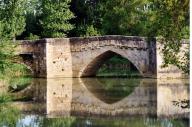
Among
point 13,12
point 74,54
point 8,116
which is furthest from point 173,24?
point 13,12

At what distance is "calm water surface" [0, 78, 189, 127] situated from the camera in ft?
29.9

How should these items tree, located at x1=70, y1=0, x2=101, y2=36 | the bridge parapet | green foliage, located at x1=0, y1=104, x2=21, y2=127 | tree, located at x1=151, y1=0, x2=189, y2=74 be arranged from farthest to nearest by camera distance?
tree, located at x1=70, y1=0, x2=101, y2=36 → the bridge parapet → green foliage, located at x1=0, y1=104, x2=21, y2=127 → tree, located at x1=151, y1=0, x2=189, y2=74

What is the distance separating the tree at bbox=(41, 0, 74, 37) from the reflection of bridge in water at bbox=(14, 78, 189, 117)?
525 centimetres

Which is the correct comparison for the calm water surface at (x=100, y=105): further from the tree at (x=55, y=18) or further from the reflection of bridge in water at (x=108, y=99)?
the tree at (x=55, y=18)

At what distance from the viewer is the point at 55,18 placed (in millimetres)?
22984

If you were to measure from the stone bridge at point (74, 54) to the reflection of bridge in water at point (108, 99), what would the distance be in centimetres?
183

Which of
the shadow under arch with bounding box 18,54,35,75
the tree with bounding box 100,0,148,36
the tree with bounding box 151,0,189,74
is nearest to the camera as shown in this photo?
the tree with bounding box 151,0,189,74

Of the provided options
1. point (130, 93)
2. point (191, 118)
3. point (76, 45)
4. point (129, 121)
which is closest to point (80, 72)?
point (76, 45)

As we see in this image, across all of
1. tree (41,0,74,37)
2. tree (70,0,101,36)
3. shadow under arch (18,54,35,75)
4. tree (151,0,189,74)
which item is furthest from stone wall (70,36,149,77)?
tree (151,0,189,74)

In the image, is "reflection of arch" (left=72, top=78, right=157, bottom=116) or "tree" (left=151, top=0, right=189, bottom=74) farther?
"reflection of arch" (left=72, top=78, right=157, bottom=116)

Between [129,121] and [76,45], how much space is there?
1123 cm

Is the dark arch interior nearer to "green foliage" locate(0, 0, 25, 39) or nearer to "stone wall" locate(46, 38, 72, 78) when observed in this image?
"stone wall" locate(46, 38, 72, 78)

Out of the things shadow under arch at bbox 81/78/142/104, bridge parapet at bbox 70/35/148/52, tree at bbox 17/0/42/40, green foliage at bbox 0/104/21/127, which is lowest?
green foliage at bbox 0/104/21/127

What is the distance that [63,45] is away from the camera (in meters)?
20.4
